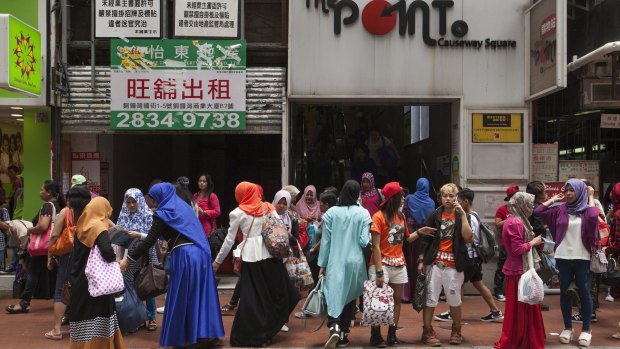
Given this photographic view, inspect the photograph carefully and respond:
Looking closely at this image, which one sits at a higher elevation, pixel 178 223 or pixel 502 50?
pixel 502 50

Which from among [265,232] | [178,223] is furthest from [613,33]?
[178,223]

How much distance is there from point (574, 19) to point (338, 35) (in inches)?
169

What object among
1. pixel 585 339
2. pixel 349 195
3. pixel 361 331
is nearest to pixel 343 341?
pixel 361 331

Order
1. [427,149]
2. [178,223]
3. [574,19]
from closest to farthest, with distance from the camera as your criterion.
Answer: [178,223] < [574,19] < [427,149]

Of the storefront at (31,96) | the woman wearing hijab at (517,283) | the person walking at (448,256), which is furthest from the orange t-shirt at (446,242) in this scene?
the storefront at (31,96)

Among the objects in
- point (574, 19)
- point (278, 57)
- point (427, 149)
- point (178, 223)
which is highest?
point (574, 19)

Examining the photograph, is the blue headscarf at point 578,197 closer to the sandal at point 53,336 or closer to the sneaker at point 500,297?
the sneaker at point 500,297

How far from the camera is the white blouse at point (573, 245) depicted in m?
7.86

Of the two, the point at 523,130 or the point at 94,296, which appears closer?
the point at 94,296

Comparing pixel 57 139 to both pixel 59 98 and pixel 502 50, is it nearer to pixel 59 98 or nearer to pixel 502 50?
pixel 59 98

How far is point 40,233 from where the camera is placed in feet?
30.6

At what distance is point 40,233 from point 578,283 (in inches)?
263

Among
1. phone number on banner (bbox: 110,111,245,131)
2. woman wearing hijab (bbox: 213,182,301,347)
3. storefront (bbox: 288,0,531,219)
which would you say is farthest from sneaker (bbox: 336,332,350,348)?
phone number on banner (bbox: 110,111,245,131)

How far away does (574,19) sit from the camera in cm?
1213
